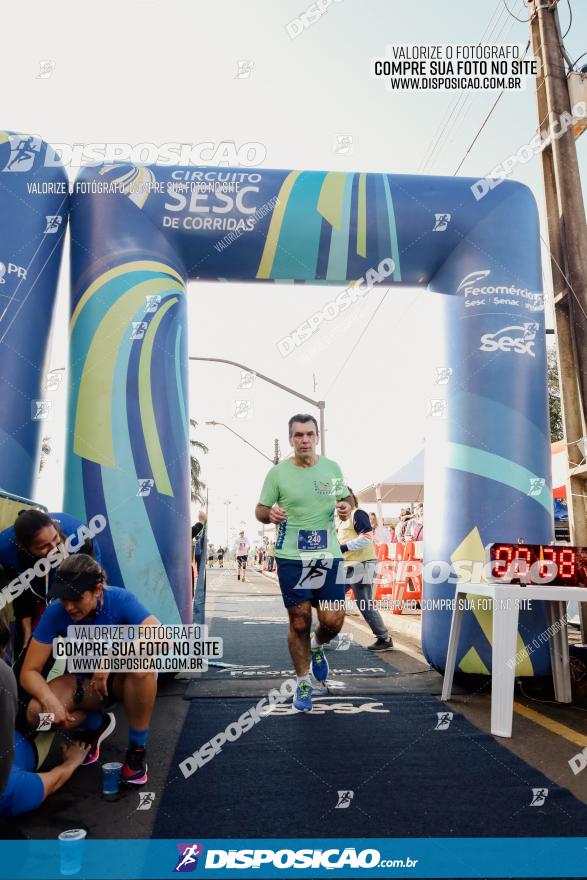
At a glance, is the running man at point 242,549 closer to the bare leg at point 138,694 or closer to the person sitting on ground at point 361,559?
the person sitting on ground at point 361,559

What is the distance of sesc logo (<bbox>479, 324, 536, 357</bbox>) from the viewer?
571cm

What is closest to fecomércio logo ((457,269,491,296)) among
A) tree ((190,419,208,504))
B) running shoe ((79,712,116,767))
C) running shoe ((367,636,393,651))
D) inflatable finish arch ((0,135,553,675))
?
inflatable finish arch ((0,135,553,675))

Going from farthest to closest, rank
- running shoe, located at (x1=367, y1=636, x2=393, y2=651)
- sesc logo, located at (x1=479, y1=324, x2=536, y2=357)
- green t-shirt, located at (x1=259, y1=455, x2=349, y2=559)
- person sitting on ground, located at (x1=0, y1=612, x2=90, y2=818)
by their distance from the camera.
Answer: running shoe, located at (x1=367, y1=636, x2=393, y2=651) < sesc logo, located at (x1=479, y1=324, x2=536, y2=357) < green t-shirt, located at (x1=259, y1=455, x2=349, y2=559) < person sitting on ground, located at (x1=0, y1=612, x2=90, y2=818)

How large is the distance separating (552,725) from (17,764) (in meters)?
3.19

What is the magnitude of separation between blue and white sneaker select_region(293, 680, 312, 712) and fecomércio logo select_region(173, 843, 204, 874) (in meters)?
2.24

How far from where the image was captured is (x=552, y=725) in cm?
438

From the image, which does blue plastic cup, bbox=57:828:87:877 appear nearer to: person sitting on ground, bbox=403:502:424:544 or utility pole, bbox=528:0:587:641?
utility pole, bbox=528:0:587:641

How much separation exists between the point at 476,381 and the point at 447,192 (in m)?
1.76

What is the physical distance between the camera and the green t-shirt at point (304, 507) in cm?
507

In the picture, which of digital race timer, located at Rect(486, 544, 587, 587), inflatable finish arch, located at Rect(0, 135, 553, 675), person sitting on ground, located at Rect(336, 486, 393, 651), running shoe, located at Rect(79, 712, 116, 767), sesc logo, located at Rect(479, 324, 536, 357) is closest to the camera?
running shoe, located at Rect(79, 712, 116, 767)

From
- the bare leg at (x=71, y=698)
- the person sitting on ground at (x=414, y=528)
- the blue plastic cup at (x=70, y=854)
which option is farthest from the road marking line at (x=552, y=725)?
the person sitting on ground at (x=414, y=528)

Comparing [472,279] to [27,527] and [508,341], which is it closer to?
[508,341]

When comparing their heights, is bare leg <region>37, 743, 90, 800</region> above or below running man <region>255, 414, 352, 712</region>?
below

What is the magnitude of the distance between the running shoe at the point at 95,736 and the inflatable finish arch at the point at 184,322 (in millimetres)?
1783
